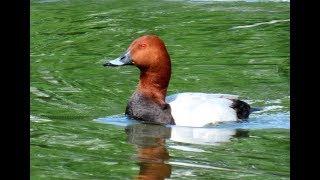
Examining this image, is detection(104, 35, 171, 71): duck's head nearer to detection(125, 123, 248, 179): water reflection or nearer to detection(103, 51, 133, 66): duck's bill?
detection(103, 51, 133, 66): duck's bill

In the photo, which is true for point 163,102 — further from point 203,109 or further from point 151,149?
point 151,149

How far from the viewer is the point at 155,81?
365 inches

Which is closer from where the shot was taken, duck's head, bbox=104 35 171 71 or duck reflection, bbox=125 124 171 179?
duck reflection, bbox=125 124 171 179

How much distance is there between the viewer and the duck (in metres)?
8.88

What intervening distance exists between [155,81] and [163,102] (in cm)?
27

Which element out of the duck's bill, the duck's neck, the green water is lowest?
the green water

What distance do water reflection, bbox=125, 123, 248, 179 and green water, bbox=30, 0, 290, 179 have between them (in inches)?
1.2

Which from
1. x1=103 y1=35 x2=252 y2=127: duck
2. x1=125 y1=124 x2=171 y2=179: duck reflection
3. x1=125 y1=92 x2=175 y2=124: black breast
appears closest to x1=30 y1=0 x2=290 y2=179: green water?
x1=125 y1=124 x2=171 y2=179: duck reflection

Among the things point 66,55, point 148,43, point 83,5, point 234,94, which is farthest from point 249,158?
point 83,5

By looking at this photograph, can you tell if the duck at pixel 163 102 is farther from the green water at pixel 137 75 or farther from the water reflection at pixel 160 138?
the green water at pixel 137 75

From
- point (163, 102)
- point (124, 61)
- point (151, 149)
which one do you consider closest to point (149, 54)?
point (124, 61)

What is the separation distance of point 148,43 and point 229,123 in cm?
114

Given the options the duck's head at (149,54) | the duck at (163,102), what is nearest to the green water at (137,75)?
the duck at (163,102)
